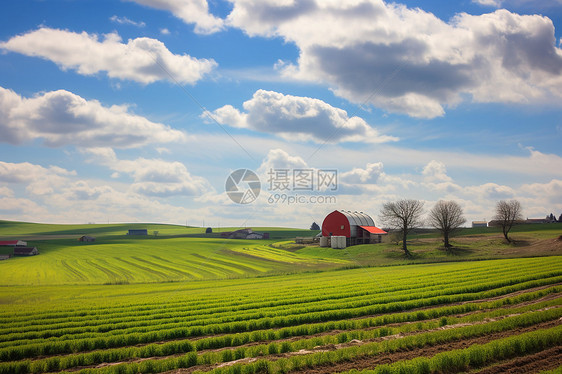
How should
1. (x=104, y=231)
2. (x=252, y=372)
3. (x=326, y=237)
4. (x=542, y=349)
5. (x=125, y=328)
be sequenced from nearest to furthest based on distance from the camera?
(x=252, y=372)
(x=542, y=349)
(x=125, y=328)
(x=326, y=237)
(x=104, y=231)

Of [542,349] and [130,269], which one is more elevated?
[542,349]

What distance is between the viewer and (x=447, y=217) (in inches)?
3019

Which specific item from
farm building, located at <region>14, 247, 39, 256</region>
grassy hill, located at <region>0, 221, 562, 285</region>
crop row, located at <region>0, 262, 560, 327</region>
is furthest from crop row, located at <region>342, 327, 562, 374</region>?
farm building, located at <region>14, 247, 39, 256</region>

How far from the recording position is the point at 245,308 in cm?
2561

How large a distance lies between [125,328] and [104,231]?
187928mm

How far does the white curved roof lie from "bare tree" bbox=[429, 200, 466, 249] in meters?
18.9

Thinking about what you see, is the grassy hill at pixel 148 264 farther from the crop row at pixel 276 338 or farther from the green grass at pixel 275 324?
the crop row at pixel 276 338

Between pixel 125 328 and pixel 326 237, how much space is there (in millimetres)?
69793

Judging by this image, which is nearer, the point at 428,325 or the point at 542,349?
the point at 542,349

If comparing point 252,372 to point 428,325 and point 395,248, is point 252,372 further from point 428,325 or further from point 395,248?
point 395,248

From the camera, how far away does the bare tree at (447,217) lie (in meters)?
76.3

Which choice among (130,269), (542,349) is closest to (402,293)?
(542,349)

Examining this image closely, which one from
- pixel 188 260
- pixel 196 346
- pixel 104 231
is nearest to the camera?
pixel 196 346

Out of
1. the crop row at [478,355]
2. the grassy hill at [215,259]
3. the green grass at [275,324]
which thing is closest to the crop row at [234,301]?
the green grass at [275,324]
